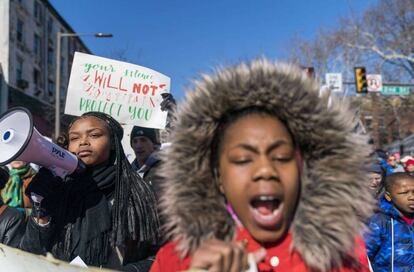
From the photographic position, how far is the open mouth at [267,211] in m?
1.51

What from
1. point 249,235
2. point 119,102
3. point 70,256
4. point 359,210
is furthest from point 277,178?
point 119,102

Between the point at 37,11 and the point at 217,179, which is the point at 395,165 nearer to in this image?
the point at 217,179

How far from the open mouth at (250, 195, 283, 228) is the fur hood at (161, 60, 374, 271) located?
117mm

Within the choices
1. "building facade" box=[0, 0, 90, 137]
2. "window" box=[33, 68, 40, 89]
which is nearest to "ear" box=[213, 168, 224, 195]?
"building facade" box=[0, 0, 90, 137]

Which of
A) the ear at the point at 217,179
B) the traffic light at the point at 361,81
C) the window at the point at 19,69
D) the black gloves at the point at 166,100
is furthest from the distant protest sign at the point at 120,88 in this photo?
the window at the point at 19,69

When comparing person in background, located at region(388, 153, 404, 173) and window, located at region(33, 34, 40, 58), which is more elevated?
window, located at region(33, 34, 40, 58)

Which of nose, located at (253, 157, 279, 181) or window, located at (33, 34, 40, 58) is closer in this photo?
A: nose, located at (253, 157, 279, 181)

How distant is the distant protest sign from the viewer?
457 centimetres

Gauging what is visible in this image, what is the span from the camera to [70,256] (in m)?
2.43

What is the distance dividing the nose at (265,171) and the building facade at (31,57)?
2449 cm

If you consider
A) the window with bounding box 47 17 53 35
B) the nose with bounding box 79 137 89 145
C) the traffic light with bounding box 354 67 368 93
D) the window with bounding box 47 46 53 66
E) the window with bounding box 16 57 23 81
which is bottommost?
the nose with bounding box 79 137 89 145

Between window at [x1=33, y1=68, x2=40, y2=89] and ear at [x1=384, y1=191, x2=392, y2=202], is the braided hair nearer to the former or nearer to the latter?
ear at [x1=384, y1=191, x2=392, y2=202]

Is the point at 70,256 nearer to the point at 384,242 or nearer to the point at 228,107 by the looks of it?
the point at 228,107

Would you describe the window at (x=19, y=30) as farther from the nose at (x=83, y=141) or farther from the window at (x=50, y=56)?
the nose at (x=83, y=141)
